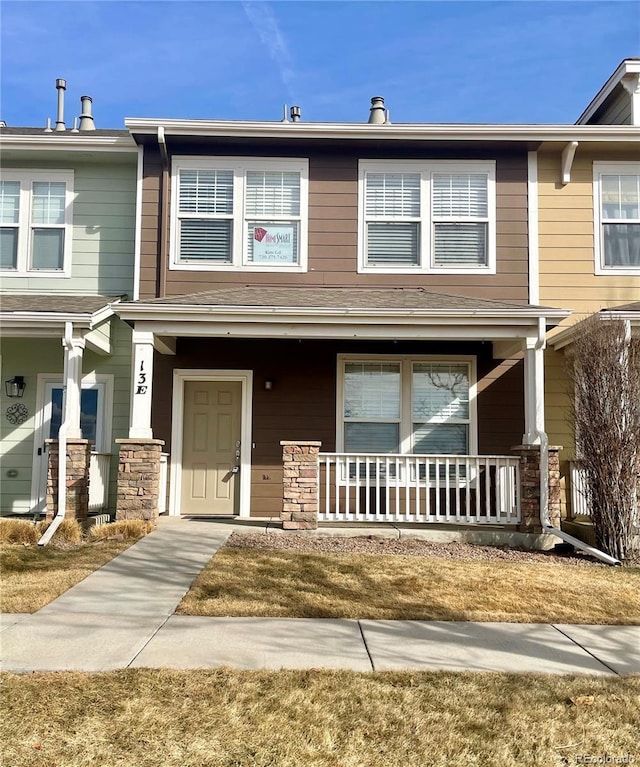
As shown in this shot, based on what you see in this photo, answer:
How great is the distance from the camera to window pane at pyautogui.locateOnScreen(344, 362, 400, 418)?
9977 mm

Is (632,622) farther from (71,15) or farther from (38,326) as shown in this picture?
(71,15)

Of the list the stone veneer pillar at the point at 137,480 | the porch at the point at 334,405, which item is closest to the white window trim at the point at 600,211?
the porch at the point at 334,405

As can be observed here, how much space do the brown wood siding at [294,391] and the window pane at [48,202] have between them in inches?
108

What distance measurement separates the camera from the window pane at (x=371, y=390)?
9.98 meters

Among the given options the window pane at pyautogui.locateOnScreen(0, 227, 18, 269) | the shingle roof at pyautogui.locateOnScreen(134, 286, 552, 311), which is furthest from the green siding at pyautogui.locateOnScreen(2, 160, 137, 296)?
the shingle roof at pyautogui.locateOnScreen(134, 286, 552, 311)

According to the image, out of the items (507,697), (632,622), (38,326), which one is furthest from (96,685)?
(38,326)

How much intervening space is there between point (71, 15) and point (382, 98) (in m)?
5.39

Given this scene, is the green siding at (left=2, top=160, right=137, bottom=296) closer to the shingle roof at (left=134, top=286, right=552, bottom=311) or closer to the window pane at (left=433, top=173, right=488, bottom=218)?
the shingle roof at (left=134, top=286, right=552, bottom=311)

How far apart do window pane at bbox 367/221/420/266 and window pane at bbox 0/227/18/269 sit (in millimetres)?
5335

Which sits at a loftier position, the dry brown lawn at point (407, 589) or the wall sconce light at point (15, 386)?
the wall sconce light at point (15, 386)

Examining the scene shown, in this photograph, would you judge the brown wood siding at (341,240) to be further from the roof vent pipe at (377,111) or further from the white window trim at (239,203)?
the roof vent pipe at (377,111)

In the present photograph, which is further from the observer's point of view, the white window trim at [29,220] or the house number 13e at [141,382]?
the white window trim at [29,220]

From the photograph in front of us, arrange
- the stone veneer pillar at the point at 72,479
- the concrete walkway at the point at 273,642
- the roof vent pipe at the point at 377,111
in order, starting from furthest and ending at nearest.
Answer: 1. the roof vent pipe at the point at 377,111
2. the stone veneer pillar at the point at 72,479
3. the concrete walkway at the point at 273,642

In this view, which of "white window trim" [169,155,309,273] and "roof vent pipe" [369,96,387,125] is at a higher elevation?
"roof vent pipe" [369,96,387,125]
